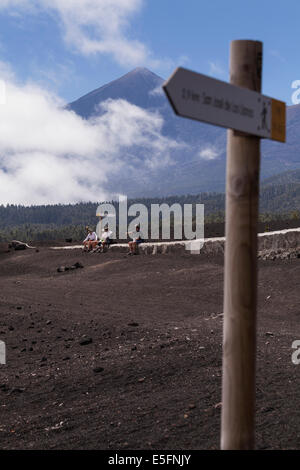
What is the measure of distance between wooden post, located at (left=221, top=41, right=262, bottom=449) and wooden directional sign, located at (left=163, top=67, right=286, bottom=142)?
0.13 m

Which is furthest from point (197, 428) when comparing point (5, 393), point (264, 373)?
point (5, 393)

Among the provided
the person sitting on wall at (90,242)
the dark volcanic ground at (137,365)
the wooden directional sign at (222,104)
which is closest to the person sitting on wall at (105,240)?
the person sitting on wall at (90,242)

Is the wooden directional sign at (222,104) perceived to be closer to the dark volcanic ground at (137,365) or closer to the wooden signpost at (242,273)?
the wooden signpost at (242,273)

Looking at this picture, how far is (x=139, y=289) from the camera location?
15.9 metres

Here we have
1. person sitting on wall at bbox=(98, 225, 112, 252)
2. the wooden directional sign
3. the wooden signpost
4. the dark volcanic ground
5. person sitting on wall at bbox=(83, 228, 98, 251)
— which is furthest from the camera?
person sitting on wall at bbox=(83, 228, 98, 251)

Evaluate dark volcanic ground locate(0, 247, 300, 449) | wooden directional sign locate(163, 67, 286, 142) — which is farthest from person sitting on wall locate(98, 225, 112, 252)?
wooden directional sign locate(163, 67, 286, 142)

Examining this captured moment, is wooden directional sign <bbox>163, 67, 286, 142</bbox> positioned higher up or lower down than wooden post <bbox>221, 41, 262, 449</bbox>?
higher up

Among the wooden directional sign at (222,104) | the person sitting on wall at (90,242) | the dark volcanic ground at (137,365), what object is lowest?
the dark volcanic ground at (137,365)

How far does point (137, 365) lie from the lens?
24.8 ft

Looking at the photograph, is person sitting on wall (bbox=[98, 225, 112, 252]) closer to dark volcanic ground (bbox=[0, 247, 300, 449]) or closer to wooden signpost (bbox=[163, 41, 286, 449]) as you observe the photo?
dark volcanic ground (bbox=[0, 247, 300, 449])

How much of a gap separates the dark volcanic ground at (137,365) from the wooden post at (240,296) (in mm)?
1567

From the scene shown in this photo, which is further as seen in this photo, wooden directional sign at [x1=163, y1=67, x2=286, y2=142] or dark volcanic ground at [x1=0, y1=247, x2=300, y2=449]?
dark volcanic ground at [x1=0, y1=247, x2=300, y2=449]

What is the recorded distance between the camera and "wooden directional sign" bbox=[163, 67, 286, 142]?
2.92 metres

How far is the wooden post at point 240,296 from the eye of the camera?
330 centimetres
